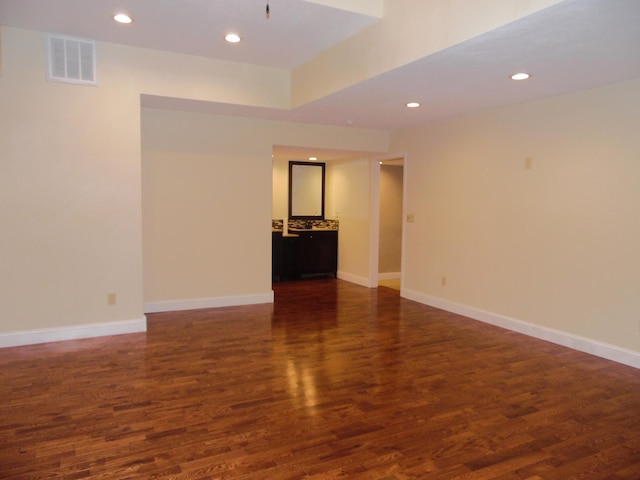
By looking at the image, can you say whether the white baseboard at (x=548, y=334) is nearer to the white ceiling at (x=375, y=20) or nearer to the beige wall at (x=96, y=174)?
the white ceiling at (x=375, y=20)

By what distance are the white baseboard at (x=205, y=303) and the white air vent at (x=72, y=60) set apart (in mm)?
2524

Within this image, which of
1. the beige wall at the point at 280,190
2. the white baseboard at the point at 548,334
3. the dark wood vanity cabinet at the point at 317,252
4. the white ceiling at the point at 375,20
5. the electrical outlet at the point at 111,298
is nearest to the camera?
the white ceiling at the point at 375,20

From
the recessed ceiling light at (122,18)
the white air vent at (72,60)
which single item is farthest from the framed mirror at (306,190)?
the recessed ceiling light at (122,18)

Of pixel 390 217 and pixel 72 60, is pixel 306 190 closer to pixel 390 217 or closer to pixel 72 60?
pixel 390 217

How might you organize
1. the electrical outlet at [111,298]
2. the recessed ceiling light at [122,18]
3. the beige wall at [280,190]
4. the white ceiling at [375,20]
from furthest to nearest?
the beige wall at [280,190] < the electrical outlet at [111,298] < the recessed ceiling light at [122,18] < the white ceiling at [375,20]

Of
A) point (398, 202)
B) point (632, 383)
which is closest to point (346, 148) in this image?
point (398, 202)

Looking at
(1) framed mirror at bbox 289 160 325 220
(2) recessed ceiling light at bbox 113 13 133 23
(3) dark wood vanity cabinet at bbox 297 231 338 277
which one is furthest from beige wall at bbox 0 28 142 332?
(1) framed mirror at bbox 289 160 325 220

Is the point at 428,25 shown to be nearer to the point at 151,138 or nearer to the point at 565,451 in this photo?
the point at 565,451

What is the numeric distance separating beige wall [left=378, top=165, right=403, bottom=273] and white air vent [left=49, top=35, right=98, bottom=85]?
4.75 meters

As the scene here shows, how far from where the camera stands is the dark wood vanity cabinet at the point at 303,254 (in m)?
7.56

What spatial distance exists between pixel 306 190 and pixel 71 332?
15.8ft

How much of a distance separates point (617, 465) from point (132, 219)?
166 inches

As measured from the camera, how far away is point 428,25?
10.2 ft

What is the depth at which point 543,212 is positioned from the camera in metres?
4.45
